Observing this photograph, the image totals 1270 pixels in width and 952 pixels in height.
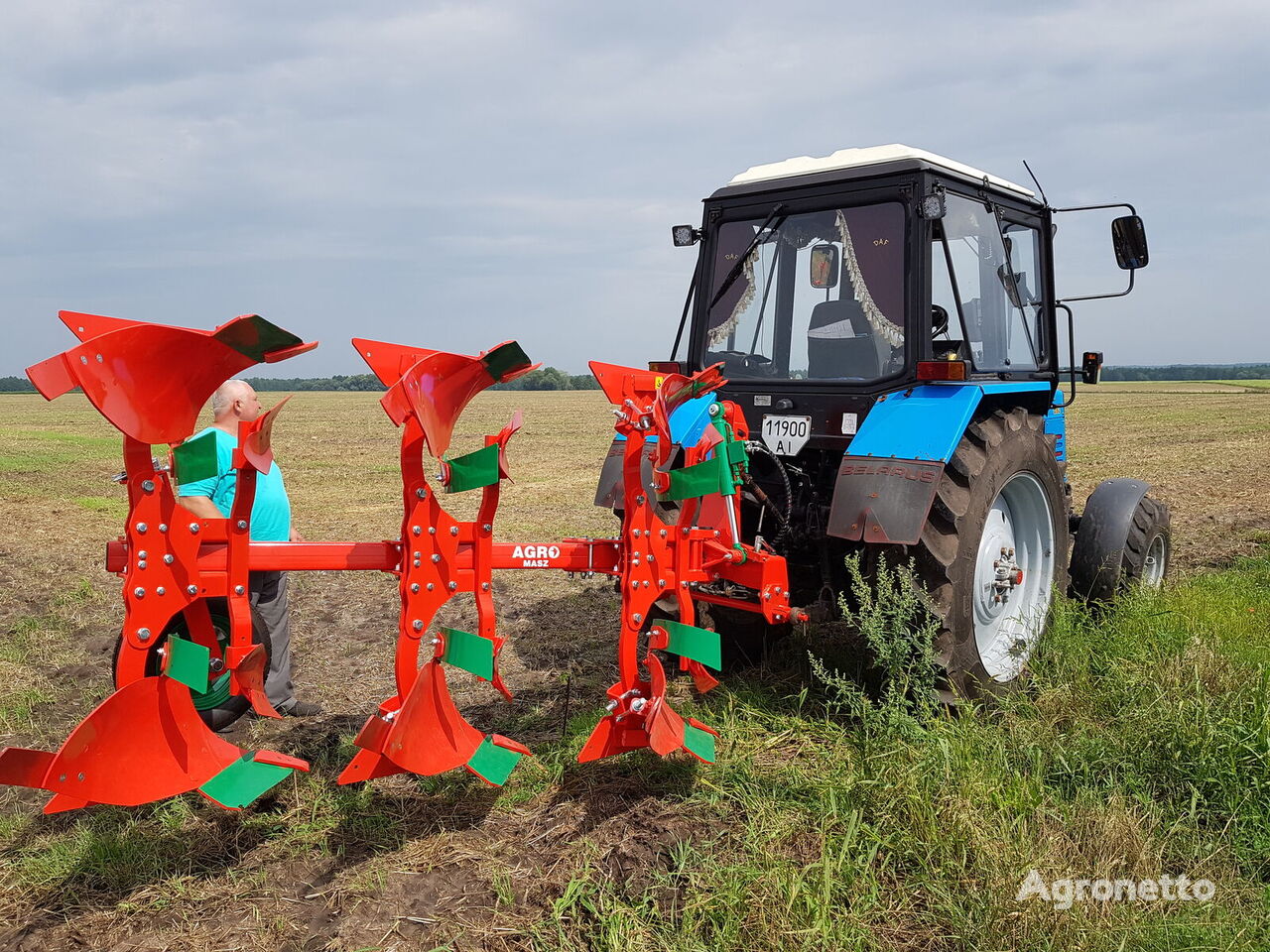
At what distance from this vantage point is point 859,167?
3930 millimetres

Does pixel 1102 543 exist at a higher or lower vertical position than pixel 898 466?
lower

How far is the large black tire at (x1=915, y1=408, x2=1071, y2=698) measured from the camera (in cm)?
344

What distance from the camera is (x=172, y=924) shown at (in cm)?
252

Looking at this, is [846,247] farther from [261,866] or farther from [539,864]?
[261,866]

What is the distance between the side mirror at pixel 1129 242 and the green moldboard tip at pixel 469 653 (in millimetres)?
3561

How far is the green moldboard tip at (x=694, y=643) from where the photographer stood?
10.1 feet

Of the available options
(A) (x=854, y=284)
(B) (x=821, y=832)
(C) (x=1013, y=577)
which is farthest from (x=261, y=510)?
(C) (x=1013, y=577)

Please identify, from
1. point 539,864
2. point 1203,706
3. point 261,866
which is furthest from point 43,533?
point 1203,706

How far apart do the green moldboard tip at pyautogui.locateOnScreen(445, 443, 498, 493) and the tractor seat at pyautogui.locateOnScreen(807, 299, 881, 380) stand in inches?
71.1

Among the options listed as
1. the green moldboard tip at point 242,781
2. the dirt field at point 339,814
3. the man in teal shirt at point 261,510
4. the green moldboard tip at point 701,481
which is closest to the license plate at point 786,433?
the green moldboard tip at point 701,481

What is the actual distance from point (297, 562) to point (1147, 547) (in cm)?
404

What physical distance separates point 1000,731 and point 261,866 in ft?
8.10

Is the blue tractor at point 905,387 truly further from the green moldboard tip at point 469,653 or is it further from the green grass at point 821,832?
the green moldboard tip at point 469,653

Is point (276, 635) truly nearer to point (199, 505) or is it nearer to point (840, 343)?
point (199, 505)
